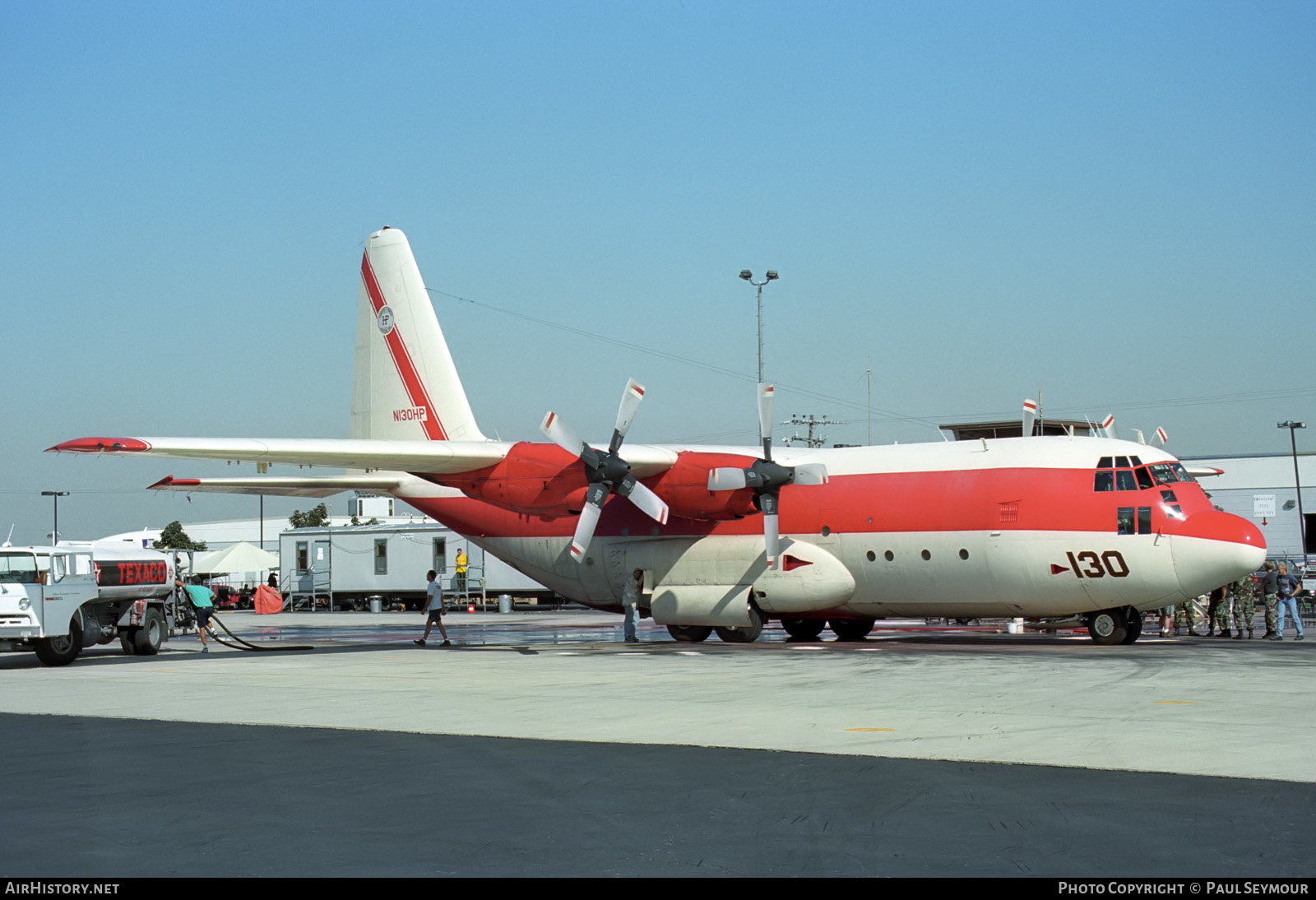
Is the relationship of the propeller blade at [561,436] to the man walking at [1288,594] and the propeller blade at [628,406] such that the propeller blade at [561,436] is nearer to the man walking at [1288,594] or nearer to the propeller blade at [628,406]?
the propeller blade at [628,406]

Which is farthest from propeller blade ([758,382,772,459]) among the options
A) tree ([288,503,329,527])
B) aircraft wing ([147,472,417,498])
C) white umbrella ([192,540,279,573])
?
tree ([288,503,329,527])

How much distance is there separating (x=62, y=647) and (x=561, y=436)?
33.0ft

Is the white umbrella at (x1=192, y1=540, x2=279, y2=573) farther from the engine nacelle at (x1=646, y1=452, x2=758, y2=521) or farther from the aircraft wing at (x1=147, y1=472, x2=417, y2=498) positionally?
the engine nacelle at (x1=646, y1=452, x2=758, y2=521)

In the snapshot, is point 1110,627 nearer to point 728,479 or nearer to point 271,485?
point 728,479

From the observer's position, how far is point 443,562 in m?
51.3

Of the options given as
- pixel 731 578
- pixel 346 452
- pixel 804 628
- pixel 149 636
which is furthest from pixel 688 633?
pixel 149 636

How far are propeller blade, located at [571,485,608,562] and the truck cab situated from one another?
918cm

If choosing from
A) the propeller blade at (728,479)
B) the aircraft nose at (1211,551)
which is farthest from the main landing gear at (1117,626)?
the propeller blade at (728,479)

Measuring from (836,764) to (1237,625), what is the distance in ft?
69.6

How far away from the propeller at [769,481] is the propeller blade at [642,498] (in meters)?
1.33

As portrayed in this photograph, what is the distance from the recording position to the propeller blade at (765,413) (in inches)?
1066

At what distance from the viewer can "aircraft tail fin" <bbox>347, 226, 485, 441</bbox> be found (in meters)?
32.2

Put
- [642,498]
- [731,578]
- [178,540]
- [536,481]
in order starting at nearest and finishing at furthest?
[642,498]
[536,481]
[731,578]
[178,540]

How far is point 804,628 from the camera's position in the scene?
2950 centimetres
